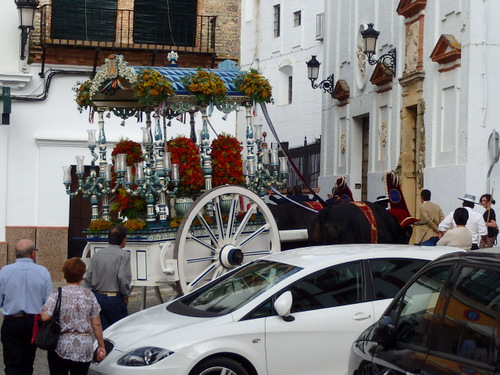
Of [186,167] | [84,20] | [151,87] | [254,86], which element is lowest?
[186,167]

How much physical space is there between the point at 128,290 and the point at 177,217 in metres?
2.08

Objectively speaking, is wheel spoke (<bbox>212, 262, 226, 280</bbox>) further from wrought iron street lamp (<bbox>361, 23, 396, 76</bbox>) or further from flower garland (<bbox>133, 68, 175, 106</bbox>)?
wrought iron street lamp (<bbox>361, 23, 396, 76</bbox>)

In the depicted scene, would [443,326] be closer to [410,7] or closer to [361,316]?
[361,316]

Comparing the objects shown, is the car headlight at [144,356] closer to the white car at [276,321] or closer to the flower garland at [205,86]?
the white car at [276,321]

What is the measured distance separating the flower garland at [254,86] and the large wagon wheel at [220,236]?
1.35m

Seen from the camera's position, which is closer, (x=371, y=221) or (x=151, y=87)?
(x=151, y=87)

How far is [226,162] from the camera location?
12398mm

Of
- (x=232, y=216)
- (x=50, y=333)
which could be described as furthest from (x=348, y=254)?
(x=232, y=216)

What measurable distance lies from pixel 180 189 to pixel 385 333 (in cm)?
659

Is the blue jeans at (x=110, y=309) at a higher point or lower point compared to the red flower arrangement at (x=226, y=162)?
lower

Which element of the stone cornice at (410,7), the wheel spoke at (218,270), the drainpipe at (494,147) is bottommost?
the wheel spoke at (218,270)

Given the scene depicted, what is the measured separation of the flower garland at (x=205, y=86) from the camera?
1215 cm

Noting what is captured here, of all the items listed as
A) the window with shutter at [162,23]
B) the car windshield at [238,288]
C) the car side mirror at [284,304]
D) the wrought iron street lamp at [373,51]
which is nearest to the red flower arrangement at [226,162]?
the car windshield at [238,288]

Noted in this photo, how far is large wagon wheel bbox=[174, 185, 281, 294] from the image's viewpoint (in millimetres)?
11372
